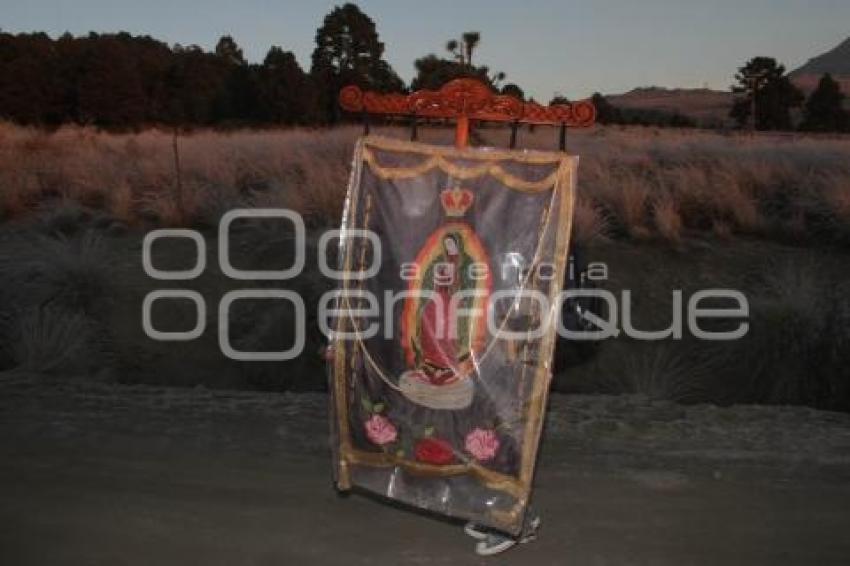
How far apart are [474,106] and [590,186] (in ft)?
37.3

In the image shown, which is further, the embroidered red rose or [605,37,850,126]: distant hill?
[605,37,850,126]: distant hill

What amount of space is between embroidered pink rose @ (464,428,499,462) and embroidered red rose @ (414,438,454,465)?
10 centimetres

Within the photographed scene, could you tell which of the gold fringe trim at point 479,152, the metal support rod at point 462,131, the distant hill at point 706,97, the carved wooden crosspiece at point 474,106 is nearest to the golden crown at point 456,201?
the gold fringe trim at point 479,152

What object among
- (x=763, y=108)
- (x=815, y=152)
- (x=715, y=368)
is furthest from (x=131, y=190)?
(x=763, y=108)

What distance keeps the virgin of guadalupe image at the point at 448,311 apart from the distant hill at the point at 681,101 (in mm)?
77325

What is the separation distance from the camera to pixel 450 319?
16.4 feet

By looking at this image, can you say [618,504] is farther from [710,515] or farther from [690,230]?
[690,230]

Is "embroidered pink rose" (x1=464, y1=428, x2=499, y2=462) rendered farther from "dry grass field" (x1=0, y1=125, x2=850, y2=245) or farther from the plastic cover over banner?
"dry grass field" (x1=0, y1=125, x2=850, y2=245)

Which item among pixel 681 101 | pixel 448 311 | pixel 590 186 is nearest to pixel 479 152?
pixel 448 311

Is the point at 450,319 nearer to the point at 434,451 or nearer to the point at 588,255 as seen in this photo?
the point at 434,451

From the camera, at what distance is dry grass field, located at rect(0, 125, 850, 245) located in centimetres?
1469

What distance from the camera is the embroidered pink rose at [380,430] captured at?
5.14 meters

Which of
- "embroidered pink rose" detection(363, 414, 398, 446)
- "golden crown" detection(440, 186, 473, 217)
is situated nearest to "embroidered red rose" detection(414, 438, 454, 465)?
"embroidered pink rose" detection(363, 414, 398, 446)

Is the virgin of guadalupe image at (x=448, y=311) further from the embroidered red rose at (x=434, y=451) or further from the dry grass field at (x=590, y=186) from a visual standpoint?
the dry grass field at (x=590, y=186)
